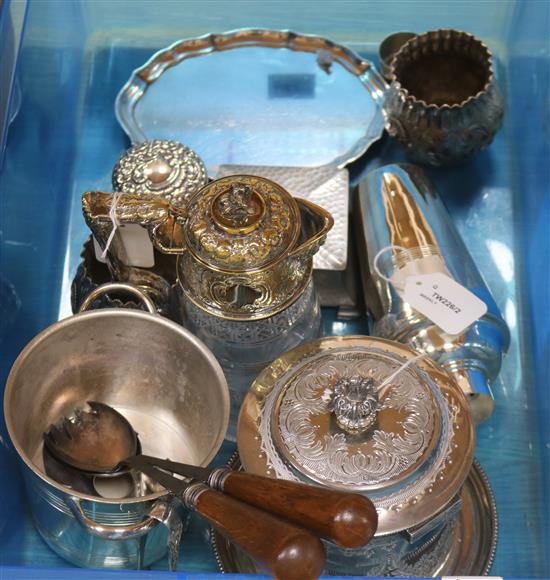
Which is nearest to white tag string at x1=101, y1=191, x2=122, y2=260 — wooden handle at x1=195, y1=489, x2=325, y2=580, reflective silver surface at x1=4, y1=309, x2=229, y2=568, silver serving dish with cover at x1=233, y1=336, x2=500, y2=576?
reflective silver surface at x1=4, y1=309, x2=229, y2=568

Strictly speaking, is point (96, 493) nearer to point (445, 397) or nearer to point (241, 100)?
point (445, 397)

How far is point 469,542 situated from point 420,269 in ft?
0.85

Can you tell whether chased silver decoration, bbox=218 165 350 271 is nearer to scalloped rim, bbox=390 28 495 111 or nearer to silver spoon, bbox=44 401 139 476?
scalloped rim, bbox=390 28 495 111

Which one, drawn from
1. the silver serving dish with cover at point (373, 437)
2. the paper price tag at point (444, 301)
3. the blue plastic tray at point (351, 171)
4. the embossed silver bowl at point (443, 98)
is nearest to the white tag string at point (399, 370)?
the silver serving dish with cover at point (373, 437)

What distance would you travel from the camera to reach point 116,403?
836mm

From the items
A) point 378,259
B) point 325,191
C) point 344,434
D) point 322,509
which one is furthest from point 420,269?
point 322,509

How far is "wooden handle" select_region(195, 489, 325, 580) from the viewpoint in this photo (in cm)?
47

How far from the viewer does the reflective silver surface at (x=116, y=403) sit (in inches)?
25.0

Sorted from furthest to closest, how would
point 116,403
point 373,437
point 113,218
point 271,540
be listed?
1. point 116,403
2. point 113,218
3. point 373,437
4. point 271,540

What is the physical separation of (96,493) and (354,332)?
1.06ft

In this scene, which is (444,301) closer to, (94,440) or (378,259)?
(378,259)

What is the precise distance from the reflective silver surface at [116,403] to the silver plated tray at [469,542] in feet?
0.19

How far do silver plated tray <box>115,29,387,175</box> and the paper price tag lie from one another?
260 millimetres

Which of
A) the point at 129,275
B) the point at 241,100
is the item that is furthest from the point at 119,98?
the point at 129,275
